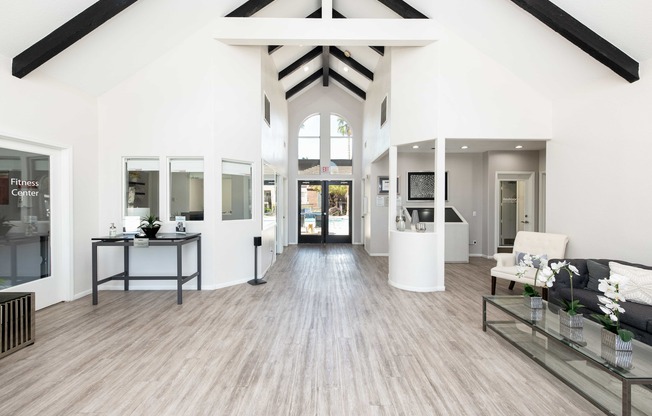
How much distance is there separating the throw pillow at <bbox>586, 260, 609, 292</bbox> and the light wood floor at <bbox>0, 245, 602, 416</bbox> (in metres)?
1.24

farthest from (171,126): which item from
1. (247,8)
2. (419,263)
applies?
(419,263)

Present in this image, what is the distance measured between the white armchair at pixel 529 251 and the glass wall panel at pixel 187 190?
4.58 metres

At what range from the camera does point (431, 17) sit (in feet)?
16.2

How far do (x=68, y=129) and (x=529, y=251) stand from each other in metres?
6.96

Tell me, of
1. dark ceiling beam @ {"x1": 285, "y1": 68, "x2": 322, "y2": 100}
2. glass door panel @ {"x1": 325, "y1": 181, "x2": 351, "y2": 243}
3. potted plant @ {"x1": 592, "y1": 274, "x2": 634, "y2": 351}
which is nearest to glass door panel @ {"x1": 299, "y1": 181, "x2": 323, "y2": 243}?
glass door panel @ {"x1": 325, "y1": 181, "x2": 351, "y2": 243}

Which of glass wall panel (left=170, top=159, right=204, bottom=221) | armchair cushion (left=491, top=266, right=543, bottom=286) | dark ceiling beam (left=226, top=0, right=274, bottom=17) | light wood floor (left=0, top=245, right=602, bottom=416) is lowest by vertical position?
light wood floor (left=0, top=245, right=602, bottom=416)

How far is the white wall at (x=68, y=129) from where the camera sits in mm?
3574

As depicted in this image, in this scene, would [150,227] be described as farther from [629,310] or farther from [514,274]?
[629,310]

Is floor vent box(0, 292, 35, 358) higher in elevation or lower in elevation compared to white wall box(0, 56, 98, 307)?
lower

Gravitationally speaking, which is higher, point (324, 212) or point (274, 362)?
→ point (324, 212)

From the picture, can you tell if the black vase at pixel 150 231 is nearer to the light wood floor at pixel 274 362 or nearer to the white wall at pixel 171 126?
the white wall at pixel 171 126

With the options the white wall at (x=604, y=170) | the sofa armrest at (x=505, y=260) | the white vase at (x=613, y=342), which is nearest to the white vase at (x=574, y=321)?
the white vase at (x=613, y=342)

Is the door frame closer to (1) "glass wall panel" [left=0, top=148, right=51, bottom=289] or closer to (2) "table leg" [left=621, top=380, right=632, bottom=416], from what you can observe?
(2) "table leg" [left=621, top=380, right=632, bottom=416]

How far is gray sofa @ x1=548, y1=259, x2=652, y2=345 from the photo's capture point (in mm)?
2768
